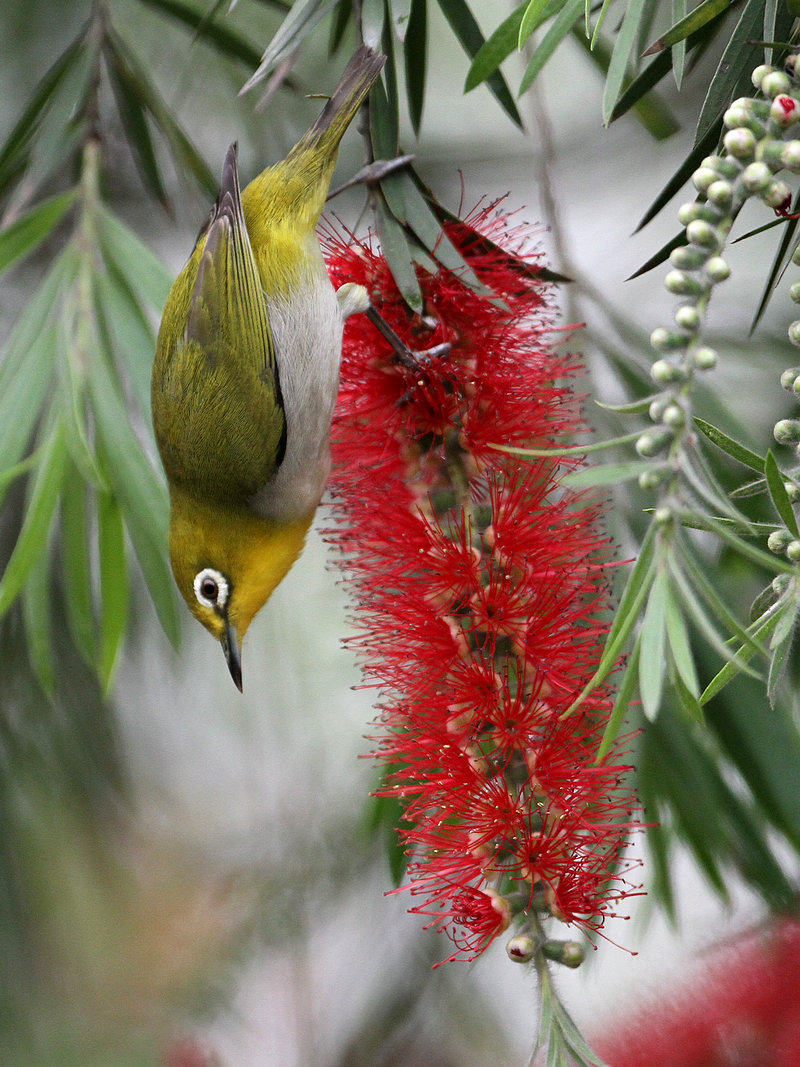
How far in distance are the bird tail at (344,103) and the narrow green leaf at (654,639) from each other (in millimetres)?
859

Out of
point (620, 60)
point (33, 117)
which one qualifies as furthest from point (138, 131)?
point (620, 60)

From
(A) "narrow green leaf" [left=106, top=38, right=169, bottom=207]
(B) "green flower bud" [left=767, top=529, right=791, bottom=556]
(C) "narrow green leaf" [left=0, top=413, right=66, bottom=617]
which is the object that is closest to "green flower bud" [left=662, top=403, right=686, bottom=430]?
(B) "green flower bud" [left=767, top=529, right=791, bottom=556]

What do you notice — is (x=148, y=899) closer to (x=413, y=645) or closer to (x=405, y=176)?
(x=413, y=645)

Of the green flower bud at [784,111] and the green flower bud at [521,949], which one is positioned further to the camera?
the green flower bud at [521,949]

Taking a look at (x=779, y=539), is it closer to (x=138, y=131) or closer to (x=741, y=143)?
(x=741, y=143)

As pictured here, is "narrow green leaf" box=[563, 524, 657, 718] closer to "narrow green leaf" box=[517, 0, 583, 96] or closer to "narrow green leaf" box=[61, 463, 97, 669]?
"narrow green leaf" box=[517, 0, 583, 96]

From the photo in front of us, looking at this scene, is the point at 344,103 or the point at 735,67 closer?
the point at 735,67

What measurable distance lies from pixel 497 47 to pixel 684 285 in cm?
55

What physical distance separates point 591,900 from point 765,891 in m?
0.63

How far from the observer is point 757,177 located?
862mm

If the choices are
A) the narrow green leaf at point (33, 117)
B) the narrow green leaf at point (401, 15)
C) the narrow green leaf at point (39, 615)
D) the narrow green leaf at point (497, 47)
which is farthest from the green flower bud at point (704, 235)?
the narrow green leaf at point (33, 117)

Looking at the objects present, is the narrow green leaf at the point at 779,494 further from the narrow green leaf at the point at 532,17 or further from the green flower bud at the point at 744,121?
the narrow green leaf at the point at 532,17

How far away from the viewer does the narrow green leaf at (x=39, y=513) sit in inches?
66.1

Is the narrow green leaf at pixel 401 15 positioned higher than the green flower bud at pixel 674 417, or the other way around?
the narrow green leaf at pixel 401 15
